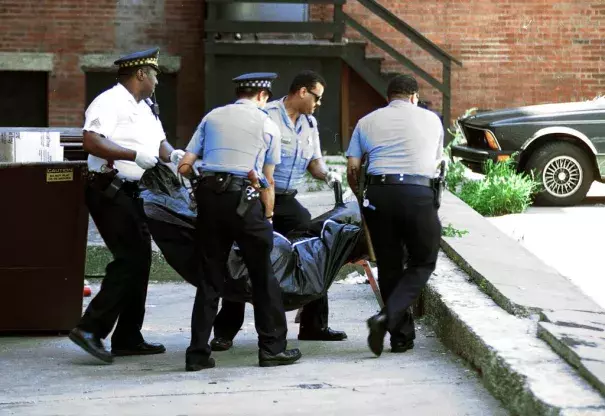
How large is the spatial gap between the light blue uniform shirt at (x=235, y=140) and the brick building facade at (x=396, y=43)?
13.1 meters

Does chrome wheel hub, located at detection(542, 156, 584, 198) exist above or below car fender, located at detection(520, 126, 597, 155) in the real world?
below

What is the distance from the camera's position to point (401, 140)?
25.3 ft

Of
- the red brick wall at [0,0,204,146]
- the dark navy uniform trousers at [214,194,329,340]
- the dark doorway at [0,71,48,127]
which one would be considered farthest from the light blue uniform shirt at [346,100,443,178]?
the dark doorway at [0,71,48,127]

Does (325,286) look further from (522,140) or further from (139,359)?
(522,140)

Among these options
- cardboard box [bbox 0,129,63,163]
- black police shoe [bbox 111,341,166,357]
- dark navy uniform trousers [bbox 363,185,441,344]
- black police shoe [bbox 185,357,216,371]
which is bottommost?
black police shoe [bbox 111,341,166,357]

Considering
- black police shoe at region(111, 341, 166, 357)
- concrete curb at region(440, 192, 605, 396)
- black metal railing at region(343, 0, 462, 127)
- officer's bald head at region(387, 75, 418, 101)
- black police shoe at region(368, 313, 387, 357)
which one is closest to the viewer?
concrete curb at region(440, 192, 605, 396)

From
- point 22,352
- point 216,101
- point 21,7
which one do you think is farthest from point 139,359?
point 21,7

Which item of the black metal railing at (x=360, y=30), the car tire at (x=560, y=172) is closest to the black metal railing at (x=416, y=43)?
the black metal railing at (x=360, y=30)

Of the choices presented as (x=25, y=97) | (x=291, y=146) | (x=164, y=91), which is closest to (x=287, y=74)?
(x=164, y=91)

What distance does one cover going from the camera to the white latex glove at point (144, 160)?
24.4ft

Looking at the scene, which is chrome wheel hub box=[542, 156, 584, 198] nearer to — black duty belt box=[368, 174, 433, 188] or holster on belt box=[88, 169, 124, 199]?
black duty belt box=[368, 174, 433, 188]

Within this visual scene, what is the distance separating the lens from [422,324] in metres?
8.76

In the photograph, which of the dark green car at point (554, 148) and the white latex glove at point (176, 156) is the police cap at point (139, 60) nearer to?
the white latex glove at point (176, 156)

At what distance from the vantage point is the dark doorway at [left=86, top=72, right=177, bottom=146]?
67.3ft
